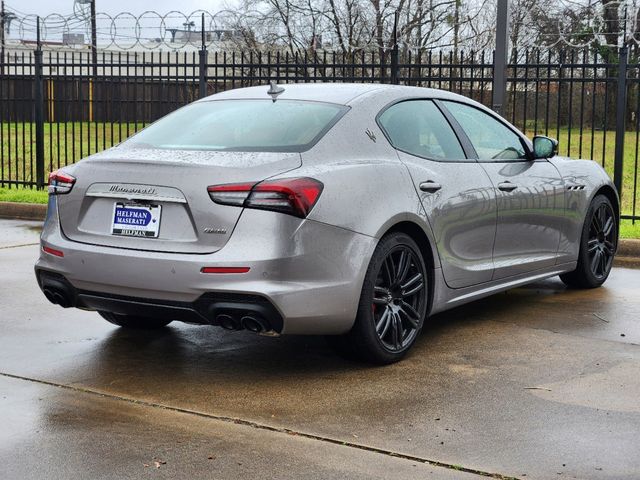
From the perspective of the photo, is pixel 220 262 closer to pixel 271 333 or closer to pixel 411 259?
pixel 271 333

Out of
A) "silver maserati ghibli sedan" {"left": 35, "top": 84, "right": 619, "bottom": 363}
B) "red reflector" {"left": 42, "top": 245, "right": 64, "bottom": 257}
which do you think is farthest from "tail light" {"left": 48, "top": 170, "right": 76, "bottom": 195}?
"red reflector" {"left": 42, "top": 245, "right": 64, "bottom": 257}

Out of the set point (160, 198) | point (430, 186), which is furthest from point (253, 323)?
point (430, 186)

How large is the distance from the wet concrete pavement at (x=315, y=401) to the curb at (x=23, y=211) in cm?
644

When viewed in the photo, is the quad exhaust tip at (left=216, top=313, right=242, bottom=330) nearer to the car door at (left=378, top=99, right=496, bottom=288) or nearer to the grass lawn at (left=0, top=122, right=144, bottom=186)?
the car door at (left=378, top=99, right=496, bottom=288)

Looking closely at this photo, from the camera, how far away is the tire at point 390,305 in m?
5.37

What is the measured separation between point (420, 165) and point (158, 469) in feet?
8.56

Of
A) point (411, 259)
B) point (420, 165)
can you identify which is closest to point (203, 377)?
point (411, 259)

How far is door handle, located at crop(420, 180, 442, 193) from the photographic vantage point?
5.81 meters

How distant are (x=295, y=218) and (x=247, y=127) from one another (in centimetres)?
87

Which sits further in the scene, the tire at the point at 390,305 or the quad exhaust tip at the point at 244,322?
the tire at the point at 390,305

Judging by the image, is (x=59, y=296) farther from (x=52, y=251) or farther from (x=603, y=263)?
(x=603, y=263)

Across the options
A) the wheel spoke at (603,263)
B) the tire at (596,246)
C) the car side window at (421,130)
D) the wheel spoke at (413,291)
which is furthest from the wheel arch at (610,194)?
the wheel spoke at (413,291)

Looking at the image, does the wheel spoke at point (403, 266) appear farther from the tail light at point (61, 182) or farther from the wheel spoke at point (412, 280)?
the tail light at point (61, 182)

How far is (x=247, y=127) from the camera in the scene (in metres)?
5.65
